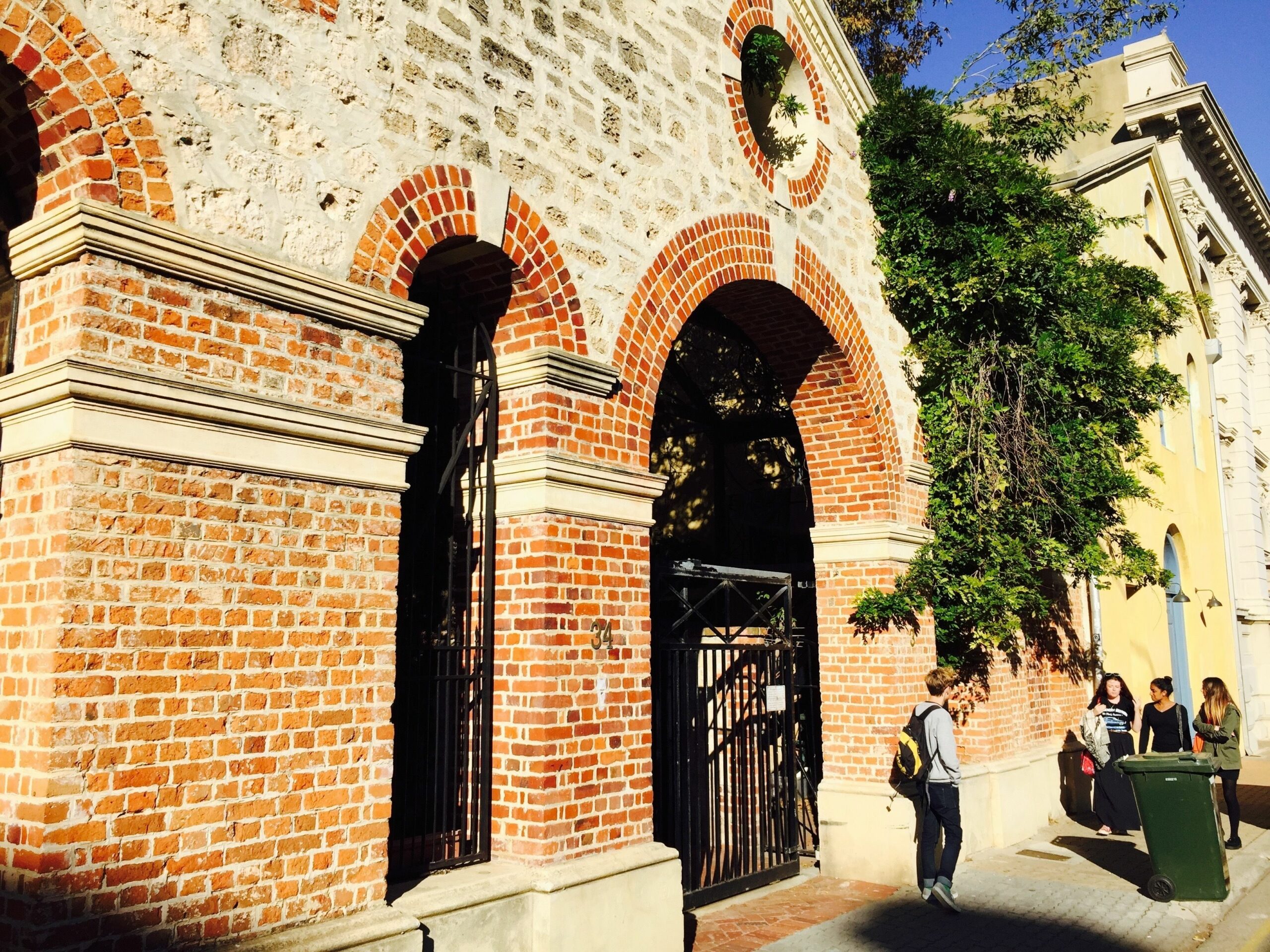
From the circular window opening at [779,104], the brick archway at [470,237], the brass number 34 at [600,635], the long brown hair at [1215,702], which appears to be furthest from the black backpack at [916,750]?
the circular window opening at [779,104]

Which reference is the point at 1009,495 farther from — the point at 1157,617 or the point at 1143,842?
the point at 1157,617

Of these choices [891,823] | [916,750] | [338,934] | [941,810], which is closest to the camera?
[338,934]

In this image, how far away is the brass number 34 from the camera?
19.3 feet

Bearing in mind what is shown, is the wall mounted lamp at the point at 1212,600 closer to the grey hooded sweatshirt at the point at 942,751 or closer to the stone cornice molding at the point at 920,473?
the stone cornice molding at the point at 920,473

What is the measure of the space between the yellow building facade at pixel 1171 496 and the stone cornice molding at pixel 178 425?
30.3 ft

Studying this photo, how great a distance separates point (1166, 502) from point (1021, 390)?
886 centimetres

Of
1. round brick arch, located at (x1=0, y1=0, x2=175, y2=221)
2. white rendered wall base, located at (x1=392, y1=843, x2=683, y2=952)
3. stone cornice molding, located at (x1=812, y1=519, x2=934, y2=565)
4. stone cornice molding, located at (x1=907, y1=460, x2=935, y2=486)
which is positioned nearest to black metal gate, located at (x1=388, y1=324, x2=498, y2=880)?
white rendered wall base, located at (x1=392, y1=843, x2=683, y2=952)

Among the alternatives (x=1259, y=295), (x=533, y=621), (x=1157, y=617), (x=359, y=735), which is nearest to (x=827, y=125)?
(x=533, y=621)

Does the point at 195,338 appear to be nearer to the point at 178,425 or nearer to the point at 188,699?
the point at 178,425

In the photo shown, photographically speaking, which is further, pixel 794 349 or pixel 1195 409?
pixel 1195 409

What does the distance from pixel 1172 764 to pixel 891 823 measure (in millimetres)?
2212

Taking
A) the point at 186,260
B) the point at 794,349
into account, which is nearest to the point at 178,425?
the point at 186,260

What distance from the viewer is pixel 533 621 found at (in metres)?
5.61

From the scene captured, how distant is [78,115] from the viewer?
3.91 metres
